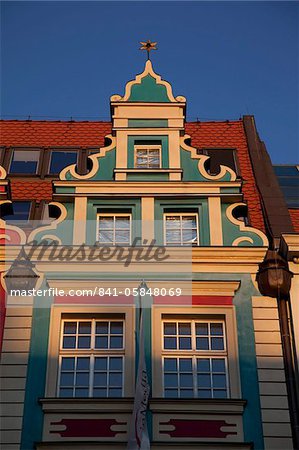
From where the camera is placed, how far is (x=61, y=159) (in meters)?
20.6

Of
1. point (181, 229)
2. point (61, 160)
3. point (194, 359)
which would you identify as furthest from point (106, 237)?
point (61, 160)

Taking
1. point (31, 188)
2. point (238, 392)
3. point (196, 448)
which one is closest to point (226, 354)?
point (238, 392)

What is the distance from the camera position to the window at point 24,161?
1981 cm

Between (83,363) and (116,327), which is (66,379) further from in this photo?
(116,327)

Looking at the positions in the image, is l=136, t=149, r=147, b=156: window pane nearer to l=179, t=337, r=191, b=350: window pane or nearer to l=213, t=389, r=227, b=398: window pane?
l=179, t=337, r=191, b=350: window pane

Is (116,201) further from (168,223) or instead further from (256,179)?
(256,179)

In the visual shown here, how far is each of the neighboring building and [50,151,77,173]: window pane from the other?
4.68 ft

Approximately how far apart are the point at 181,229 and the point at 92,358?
3.27 meters

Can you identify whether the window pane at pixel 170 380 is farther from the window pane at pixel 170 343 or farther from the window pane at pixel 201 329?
the window pane at pixel 201 329

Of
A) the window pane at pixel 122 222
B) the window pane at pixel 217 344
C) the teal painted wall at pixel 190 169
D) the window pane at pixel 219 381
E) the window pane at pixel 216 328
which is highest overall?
the teal painted wall at pixel 190 169

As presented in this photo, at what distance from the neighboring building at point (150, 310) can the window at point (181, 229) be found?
3 cm

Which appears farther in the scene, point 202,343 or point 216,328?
point 216,328

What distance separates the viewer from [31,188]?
18.9 m

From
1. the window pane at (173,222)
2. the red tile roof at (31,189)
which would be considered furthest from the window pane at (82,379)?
the red tile roof at (31,189)
